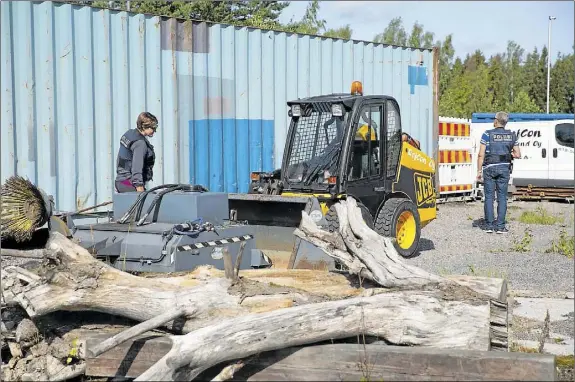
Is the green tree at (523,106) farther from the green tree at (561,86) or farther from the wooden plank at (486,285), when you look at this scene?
the wooden plank at (486,285)

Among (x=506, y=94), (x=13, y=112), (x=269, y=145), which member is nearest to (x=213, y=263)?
(x=13, y=112)

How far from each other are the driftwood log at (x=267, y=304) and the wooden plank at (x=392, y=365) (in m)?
0.13

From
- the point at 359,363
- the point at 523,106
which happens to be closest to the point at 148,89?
the point at 359,363

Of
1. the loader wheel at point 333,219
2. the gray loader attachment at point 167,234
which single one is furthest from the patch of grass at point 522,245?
the gray loader attachment at point 167,234

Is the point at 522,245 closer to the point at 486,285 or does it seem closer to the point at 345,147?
the point at 345,147

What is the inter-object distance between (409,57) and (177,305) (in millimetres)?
11224

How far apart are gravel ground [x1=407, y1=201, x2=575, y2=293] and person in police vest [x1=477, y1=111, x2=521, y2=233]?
333 millimetres

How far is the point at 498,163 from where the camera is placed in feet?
38.5

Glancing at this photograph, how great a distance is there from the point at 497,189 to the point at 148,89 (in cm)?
553

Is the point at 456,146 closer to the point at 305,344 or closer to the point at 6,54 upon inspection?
the point at 6,54

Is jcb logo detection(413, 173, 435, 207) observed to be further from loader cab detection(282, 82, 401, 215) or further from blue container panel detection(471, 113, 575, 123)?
blue container panel detection(471, 113, 575, 123)

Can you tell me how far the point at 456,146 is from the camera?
16953 mm

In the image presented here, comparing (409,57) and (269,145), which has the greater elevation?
(409,57)

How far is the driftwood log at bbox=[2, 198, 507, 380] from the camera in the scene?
4262mm
